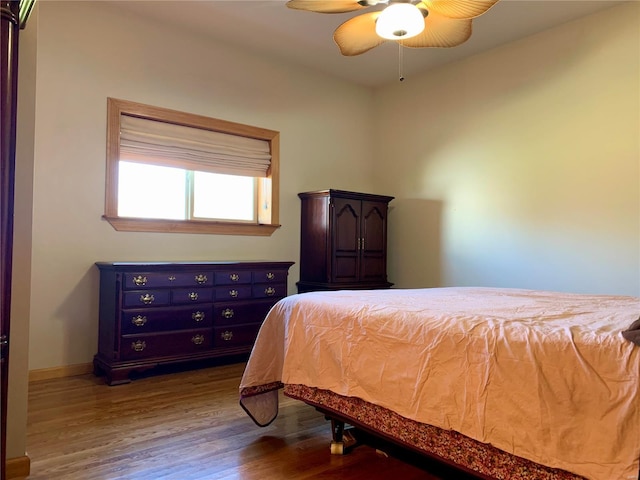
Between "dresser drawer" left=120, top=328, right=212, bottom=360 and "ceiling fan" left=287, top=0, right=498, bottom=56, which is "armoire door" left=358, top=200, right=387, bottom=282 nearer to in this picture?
"dresser drawer" left=120, top=328, right=212, bottom=360

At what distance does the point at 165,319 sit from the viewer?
336 centimetres

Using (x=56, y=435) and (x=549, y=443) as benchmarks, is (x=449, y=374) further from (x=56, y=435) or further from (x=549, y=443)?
(x=56, y=435)

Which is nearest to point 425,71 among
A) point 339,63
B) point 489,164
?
point 339,63

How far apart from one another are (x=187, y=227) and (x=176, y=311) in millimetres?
832

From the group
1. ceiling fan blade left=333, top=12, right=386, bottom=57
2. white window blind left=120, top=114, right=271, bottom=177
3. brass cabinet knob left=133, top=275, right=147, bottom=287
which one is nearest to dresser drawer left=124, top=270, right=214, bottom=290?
brass cabinet knob left=133, top=275, right=147, bottom=287

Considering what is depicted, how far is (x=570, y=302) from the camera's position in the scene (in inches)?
88.0

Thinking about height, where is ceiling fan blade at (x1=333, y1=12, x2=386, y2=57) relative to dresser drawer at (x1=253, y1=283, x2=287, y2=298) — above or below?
above

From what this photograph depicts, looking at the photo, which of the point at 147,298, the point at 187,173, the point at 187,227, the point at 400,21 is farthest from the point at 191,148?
the point at 400,21

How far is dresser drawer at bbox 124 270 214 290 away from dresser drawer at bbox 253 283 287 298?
1.44 feet

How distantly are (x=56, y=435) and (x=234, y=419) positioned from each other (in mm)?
863

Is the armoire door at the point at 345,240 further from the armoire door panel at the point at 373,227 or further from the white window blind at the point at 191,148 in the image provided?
the white window blind at the point at 191,148

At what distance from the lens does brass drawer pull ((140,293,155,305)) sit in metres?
3.24

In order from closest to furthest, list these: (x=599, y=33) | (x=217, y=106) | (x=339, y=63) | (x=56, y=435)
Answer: (x=56, y=435) < (x=599, y=33) < (x=217, y=106) < (x=339, y=63)

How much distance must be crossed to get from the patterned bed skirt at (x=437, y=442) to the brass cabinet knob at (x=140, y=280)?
1.73 metres
